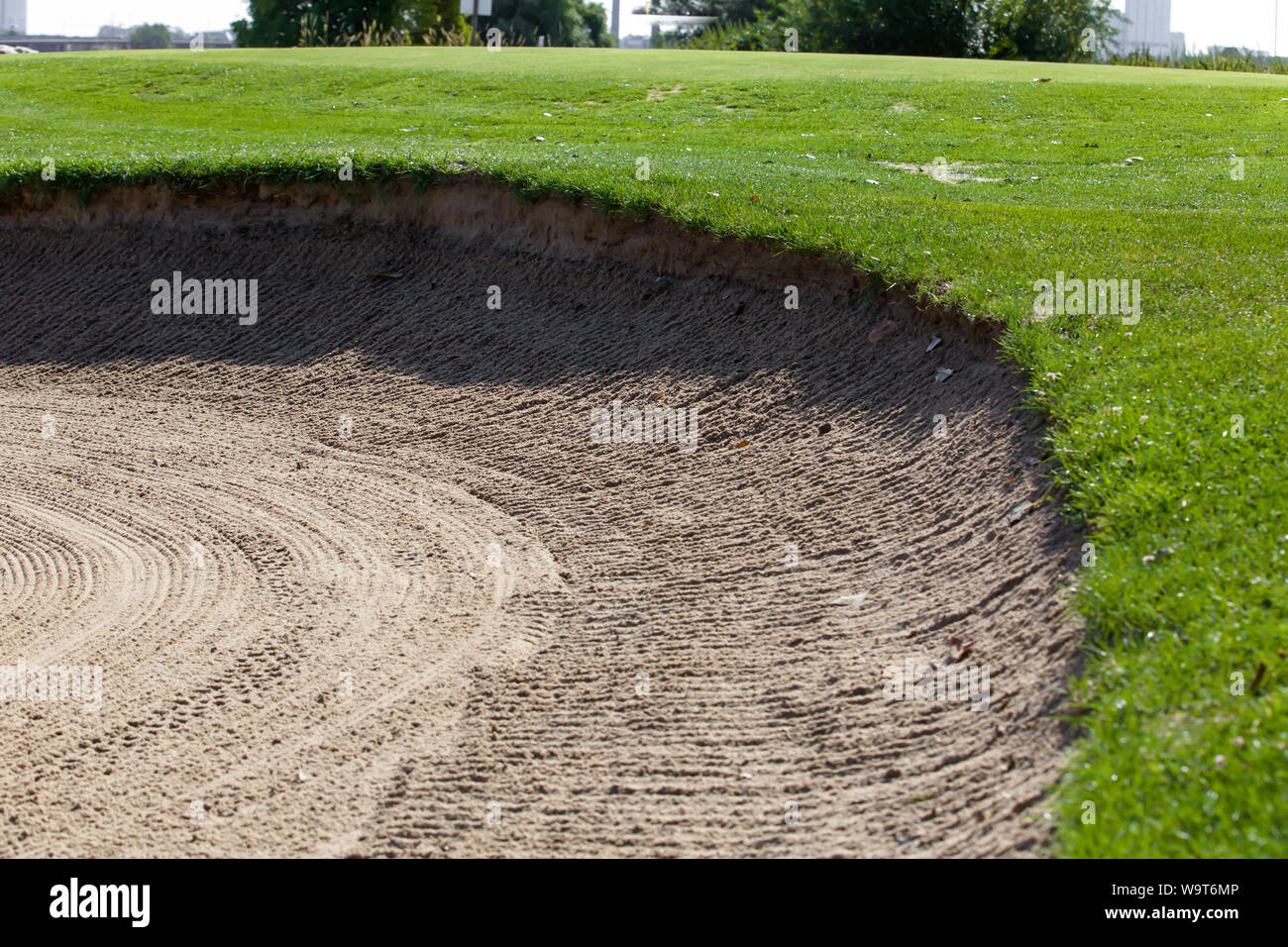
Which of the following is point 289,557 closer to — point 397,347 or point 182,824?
point 182,824

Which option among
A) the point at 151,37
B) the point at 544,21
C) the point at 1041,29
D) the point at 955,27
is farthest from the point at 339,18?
the point at 151,37

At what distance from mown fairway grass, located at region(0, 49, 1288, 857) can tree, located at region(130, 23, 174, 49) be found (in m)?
87.1

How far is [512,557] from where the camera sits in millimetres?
6430

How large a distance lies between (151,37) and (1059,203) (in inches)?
5319

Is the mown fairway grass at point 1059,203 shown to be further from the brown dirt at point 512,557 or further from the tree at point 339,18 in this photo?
the tree at point 339,18

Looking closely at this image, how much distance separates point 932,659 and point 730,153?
9.48 metres

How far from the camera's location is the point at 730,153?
42.1ft

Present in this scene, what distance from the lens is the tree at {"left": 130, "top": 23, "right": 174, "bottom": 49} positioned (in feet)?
335

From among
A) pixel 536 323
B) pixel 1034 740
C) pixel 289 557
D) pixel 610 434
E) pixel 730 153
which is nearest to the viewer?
pixel 1034 740

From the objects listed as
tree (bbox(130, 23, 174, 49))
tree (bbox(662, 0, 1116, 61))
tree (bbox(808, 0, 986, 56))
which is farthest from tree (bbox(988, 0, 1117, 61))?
tree (bbox(130, 23, 174, 49))
